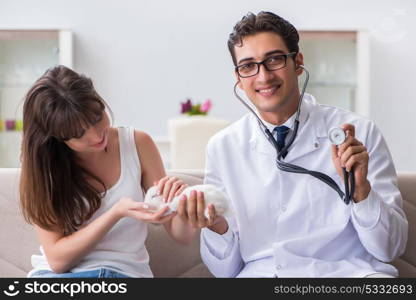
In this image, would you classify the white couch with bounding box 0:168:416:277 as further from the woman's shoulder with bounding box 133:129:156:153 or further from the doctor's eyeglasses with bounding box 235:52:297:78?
the doctor's eyeglasses with bounding box 235:52:297:78

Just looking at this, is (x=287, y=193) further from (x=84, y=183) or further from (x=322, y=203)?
(x=84, y=183)

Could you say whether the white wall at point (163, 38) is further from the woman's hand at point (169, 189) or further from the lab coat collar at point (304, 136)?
the woman's hand at point (169, 189)

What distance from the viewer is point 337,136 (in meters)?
1.52

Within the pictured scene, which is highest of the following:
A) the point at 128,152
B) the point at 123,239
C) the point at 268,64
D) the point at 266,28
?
the point at 266,28

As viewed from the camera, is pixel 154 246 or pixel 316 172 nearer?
pixel 316 172

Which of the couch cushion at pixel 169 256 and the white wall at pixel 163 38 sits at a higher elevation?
the white wall at pixel 163 38

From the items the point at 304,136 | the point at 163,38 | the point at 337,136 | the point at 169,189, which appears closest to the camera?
the point at 337,136

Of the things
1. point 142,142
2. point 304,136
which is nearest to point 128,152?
point 142,142

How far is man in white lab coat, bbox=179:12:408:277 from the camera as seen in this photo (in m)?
1.75

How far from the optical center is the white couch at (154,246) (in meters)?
2.05

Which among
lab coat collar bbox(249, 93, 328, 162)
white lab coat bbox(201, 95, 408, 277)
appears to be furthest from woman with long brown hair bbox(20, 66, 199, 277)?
lab coat collar bbox(249, 93, 328, 162)

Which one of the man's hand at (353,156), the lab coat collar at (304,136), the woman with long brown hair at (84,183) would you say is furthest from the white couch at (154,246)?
the man's hand at (353,156)

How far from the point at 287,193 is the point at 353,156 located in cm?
34

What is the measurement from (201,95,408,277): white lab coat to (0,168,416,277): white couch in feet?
0.77
